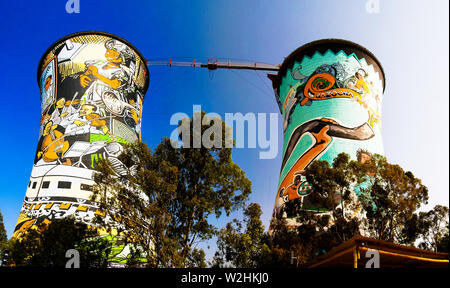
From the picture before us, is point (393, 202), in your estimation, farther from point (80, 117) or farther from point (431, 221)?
point (80, 117)

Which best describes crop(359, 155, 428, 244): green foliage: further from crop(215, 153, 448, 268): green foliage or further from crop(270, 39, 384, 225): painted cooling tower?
crop(270, 39, 384, 225): painted cooling tower

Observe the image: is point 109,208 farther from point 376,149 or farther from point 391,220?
point 376,149

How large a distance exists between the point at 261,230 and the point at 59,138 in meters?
16.0

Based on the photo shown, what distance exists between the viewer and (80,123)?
22500 millimetres

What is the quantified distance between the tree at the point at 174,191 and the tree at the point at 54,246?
224 cm

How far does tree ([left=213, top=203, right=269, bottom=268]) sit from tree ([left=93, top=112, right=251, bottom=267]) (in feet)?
2.01

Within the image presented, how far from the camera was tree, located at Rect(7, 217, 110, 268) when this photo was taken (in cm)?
1380

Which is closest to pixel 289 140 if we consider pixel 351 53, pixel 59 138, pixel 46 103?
pixel 351 53

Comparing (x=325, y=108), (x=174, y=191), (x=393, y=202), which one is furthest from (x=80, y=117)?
(x=393, y=202)

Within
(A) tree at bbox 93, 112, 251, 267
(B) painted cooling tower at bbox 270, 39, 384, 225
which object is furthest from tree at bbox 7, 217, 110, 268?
(B) painted cooling tower at bbox 270, 39, 384, 225

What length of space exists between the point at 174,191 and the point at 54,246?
611 centimetres

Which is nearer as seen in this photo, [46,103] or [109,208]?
[109,208]
